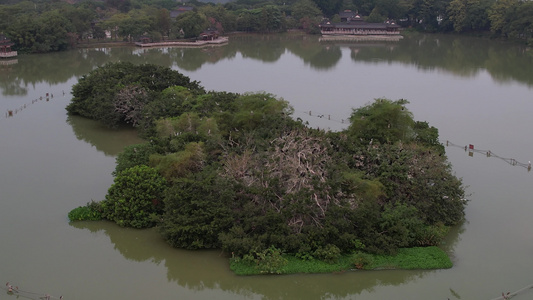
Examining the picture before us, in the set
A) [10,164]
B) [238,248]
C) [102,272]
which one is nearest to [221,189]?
[238,248]

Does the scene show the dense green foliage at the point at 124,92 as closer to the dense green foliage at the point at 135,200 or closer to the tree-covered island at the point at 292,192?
the tree-covered island at the point at 292,192

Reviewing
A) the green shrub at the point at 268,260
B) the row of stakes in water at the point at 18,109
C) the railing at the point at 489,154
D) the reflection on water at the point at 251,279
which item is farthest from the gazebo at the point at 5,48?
the green shrub at the point at 268,260

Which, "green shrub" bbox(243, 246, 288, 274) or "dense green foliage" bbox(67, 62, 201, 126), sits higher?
"dense green foliage" bbox(67, 62, 201, 126)

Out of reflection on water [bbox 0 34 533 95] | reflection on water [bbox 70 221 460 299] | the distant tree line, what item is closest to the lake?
reflection on water [bbox 70 221 460 299]

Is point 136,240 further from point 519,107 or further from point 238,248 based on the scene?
point 519,107

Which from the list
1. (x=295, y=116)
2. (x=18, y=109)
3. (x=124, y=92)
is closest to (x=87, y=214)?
(x=124, y=92)

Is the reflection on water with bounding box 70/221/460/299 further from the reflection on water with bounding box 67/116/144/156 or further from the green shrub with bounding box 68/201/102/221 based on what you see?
the reflection on water with bounding box 67/116/144/156
